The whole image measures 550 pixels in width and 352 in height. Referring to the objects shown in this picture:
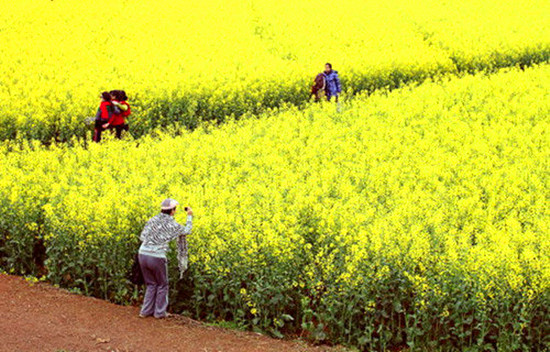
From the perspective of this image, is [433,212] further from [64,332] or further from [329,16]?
[329,16]

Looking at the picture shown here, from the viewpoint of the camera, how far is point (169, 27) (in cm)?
3525

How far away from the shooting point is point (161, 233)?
9.94 meters

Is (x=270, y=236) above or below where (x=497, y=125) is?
below

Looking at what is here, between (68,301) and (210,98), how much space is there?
13468 mm

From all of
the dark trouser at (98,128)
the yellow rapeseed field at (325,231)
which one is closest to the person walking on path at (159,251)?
the yellow rapeseed field at (325,231)

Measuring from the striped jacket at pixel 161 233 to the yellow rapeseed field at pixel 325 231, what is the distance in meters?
0.66

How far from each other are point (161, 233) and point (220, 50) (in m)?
22.1

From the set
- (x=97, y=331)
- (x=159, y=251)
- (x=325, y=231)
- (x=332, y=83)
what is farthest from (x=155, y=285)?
(x=332, y=83)

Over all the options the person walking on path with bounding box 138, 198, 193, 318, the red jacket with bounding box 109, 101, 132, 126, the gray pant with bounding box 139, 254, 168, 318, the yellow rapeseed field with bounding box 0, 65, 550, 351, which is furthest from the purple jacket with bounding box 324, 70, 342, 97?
the gray pant with bounding box 139, 254, 168, 318

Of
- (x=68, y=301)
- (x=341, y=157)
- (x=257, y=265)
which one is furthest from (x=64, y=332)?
(x=341, y=157)

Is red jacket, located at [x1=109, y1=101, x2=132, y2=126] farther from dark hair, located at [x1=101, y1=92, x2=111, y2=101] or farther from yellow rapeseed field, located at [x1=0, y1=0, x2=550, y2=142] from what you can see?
yellow rapeseed field, located at [x1=0, y1=0, x2=550, y2=142]

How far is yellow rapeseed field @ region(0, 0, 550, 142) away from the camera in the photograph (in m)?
22.9

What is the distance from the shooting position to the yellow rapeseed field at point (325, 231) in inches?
379

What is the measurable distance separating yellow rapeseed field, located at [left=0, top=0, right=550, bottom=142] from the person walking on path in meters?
11.7
